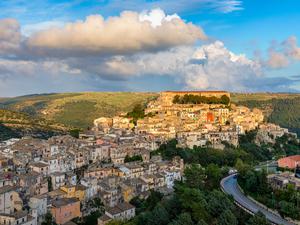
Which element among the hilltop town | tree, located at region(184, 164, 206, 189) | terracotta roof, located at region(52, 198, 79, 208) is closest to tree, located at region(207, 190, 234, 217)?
tree, located at region(184, 164, 206, 189)

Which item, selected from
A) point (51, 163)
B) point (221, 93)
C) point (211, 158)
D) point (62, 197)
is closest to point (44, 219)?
point (62, 197)

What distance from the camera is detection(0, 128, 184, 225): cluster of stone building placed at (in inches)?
1667

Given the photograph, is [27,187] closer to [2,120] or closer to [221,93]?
[2,120]

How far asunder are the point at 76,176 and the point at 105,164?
18.2ft

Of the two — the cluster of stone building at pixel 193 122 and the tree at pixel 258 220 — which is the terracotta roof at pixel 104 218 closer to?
the tree at pixel 258 220

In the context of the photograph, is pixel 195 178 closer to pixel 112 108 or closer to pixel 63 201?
pixel 63 201

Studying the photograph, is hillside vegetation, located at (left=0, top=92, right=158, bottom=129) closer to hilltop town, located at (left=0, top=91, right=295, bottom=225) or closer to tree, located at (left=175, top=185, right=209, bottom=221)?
hilltop town, located at (left=0, top=91, right=295, bottom=225)

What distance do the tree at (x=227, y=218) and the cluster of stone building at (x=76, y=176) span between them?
12.5 metres

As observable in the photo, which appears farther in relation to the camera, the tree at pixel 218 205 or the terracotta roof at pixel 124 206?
the terracotta roof at pixel 124 206

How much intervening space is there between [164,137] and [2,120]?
137 ft

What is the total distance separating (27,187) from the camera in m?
44.7

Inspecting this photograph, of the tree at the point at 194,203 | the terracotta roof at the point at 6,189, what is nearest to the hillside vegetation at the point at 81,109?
the terracotta roof at the point at 6,189

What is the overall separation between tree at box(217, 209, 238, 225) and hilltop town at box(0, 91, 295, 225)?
12.3 metres

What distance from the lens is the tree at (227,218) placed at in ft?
109
